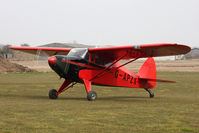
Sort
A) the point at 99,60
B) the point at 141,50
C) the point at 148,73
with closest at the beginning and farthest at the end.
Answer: the point at 141,50, the point at 99,60, the point at 148,73

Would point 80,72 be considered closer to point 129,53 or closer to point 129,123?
point 129,53

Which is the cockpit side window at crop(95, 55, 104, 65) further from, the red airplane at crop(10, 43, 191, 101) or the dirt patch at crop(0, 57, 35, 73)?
the dirt patch at crop(0, 57, 35, 73)

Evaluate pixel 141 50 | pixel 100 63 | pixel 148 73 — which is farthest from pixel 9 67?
pixel 141 50

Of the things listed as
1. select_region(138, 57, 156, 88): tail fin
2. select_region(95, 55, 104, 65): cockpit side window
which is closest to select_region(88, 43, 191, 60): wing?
select_region(95, 55, 104, 65): cockpit side window

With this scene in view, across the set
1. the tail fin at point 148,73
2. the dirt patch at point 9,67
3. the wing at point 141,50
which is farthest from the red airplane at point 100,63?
the dirt patch at point 9,67

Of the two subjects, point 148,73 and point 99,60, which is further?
point 148,73

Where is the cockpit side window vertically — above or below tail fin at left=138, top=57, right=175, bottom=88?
above

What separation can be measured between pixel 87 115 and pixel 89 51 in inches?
248

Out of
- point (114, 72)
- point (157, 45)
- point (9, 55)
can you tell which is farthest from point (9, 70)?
point (9, 55)

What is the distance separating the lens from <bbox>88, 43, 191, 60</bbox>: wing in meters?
14.3

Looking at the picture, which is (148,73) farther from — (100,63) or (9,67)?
(9,67)

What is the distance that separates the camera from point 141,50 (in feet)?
50.6

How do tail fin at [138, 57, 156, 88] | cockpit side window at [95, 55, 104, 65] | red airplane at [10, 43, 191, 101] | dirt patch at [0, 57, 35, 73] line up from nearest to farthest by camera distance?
red airplane at [10, 43, 191, 101] < cockpit side window at [95, 55, 104, 65] < tail fin at [138, 57, 156, 88] < dirt patch at [0, 57, 35, 73]

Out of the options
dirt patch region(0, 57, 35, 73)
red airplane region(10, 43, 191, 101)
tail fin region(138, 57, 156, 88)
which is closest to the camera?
red airplane region(10, 43, 191, 101)
